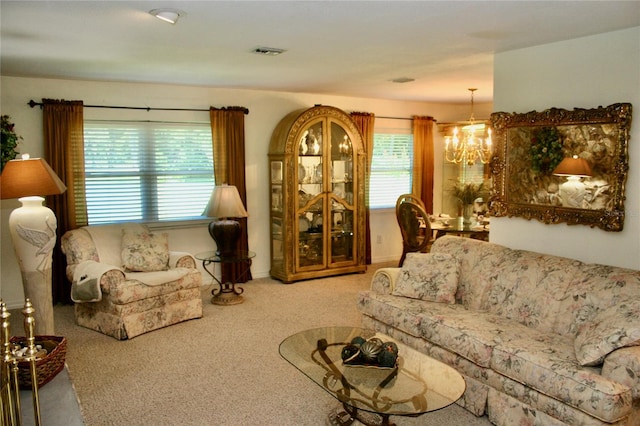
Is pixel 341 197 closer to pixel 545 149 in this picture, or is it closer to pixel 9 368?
pixel 545 149

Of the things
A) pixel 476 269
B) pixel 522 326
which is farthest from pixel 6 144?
pixel 522 326

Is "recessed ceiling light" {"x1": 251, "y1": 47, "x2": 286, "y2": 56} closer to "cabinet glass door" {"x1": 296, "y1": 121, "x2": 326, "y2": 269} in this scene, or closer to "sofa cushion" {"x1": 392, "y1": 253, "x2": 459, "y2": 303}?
"sofa cushion" {"x1": 392, "y1": 253, "x2": 459, "y2": 303}

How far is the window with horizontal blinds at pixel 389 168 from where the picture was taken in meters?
7.48

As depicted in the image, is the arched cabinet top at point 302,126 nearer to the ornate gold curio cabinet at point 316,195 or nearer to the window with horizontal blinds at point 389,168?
the ornate gold curio cabinet at point 316,195

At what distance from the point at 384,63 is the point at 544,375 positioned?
9.32 ft

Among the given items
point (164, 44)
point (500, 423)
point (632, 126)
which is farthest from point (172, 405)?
point (632, 126)

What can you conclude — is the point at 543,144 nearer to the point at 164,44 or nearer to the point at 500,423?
the point at 500,423

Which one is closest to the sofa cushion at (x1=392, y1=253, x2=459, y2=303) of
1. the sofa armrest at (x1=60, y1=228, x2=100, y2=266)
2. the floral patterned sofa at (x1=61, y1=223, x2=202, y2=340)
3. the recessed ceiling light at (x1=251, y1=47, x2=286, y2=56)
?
the recessed ceiling light at (x1=251, y1=47, x2=286, y2=56)

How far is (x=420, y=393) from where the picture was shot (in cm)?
254

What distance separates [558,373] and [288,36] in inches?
101

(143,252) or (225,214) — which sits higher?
(225,214)

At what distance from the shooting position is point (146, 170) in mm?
5727

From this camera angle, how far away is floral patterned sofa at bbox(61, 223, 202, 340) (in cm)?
438

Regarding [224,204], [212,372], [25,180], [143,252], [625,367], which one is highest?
[25,180]
